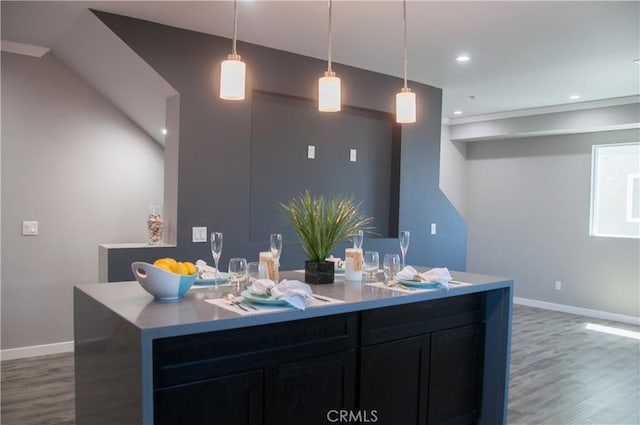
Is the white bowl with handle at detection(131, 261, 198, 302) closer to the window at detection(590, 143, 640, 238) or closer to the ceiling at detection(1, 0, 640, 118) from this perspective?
the ceiling at detection(1, 0, 640, 118)

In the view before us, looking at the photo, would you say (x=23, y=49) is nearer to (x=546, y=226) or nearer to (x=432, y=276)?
(x=432, y=276)

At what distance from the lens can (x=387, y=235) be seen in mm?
5062

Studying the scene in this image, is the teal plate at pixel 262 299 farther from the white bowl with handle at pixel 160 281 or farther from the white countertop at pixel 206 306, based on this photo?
the white bowl with handle at pixel 160 281

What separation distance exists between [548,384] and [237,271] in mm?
2882

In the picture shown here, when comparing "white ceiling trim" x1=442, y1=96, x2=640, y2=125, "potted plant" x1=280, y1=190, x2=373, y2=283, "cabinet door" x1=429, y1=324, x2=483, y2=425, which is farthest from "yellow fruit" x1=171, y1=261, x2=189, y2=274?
"white ceiling trim" x1=442, y1=96, x2=640, y2=125

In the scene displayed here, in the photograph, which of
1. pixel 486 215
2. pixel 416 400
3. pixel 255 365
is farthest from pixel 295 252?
pixel 486 215

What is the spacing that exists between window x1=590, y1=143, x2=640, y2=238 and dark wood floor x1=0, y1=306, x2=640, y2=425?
1544 mm

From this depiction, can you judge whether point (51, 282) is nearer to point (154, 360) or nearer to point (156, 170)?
point (156, 170)

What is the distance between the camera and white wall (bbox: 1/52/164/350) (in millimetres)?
4039

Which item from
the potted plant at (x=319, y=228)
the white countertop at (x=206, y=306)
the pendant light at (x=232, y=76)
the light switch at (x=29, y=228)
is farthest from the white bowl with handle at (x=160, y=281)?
the light switch at (x=29, y=228)

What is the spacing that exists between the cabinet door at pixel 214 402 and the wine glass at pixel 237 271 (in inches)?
16.6

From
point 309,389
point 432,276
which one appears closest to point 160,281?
point 309,389

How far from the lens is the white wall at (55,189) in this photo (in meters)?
4.04

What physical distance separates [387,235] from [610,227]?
3.20m
